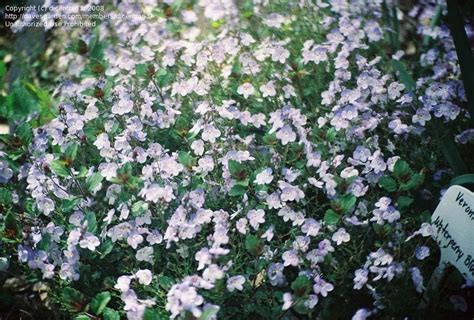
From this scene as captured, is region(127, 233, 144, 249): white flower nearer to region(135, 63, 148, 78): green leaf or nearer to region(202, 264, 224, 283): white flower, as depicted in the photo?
region(202, 264, 224, 283): white flower

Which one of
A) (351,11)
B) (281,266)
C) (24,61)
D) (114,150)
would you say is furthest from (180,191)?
(24,61)

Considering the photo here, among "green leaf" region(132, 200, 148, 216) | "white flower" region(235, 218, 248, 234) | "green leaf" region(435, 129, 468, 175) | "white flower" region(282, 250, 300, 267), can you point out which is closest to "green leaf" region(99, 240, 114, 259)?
"green leaf" region(132, 200, 148, 216)

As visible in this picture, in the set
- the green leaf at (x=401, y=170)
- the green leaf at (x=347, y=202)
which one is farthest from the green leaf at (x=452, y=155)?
the green leaf at (x=347, y=202)

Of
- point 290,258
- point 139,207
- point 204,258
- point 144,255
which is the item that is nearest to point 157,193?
point 139,207

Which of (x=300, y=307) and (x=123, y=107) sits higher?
(x=123, y=107)

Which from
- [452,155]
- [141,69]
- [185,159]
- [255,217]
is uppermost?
[141,69]

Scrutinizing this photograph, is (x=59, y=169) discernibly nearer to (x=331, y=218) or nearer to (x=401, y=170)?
(x=331, y=218)

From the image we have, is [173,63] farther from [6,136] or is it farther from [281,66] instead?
[6,136]
